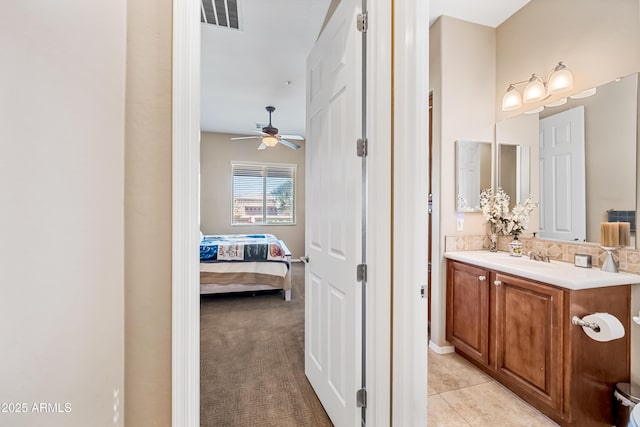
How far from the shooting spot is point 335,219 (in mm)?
1556

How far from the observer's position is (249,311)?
3.44 meters

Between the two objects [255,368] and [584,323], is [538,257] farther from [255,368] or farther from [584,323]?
[255,368]

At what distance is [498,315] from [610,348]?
21.1 inches

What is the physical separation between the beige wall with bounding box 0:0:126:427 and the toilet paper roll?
6.71ft

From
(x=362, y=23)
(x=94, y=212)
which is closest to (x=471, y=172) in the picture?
(x=362, y=23)

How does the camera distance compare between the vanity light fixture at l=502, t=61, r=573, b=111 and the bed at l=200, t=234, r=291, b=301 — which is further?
the bed at l=200, t=234, r=291, b=301

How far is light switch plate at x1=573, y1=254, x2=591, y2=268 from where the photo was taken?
5.82ft

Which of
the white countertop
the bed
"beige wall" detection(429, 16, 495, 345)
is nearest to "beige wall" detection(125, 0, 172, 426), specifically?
the white countertop

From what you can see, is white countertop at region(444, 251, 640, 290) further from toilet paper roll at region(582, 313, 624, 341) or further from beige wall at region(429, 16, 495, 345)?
beige wall at region(429, 16, 495, 345)

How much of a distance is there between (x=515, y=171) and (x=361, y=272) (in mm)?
1865

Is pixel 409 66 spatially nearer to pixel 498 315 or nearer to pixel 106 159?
pixel 106 159

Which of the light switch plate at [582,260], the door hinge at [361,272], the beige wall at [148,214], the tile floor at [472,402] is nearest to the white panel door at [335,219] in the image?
the door hinge at [361,272]

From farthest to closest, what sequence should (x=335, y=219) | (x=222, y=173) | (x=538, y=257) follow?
(x=222, y=173)
(x=538, y=257)
(x=335, y=219)

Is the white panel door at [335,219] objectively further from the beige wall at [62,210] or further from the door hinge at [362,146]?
the beige wall at [62,210]
